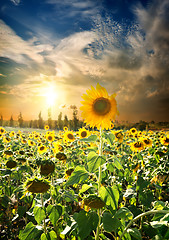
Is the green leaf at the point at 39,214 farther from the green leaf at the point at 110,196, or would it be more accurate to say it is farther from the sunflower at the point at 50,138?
the sunflower at the point at 50,138

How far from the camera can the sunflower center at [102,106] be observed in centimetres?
253

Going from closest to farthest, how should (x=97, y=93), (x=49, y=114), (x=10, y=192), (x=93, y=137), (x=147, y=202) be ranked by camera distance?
(x=93, y=137), (x=97, y=93), (x=147, y=202), (x=10, y=192), (x=49, y=114)

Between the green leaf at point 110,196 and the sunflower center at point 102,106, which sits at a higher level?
the sunflower center at point 102,106

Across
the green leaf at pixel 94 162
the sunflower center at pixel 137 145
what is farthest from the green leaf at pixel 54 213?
the sunflower center at pixel 137 145

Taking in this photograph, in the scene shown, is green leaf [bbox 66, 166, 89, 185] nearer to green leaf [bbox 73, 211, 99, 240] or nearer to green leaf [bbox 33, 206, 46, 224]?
green leaf [bbox 73, 211, 99, 240]

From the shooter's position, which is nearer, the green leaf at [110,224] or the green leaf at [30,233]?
the green leaf at [110,224]

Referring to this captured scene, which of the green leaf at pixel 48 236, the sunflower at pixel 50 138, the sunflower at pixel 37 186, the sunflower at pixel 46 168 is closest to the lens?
the sunflower at pixel 37 186

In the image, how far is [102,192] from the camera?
1894 millimetres

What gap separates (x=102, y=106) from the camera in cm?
259

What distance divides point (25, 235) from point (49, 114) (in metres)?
81.6

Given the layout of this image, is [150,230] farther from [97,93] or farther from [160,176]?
[97,93]

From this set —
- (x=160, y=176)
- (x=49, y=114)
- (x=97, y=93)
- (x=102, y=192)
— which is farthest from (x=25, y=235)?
(x=49, y=114)

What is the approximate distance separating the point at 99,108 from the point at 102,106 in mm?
71

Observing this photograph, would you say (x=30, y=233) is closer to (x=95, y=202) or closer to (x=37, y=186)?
(x=37, y=186)
